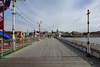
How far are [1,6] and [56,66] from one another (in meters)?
13.3

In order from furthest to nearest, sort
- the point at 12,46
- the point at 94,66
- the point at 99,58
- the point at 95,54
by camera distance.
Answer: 1. the point at 12,46
2. the point at 95,54
3. the point at 99,58
4. the point at 94,66

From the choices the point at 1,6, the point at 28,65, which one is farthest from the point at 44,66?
the point at 1,6

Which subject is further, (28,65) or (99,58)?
(99,58)

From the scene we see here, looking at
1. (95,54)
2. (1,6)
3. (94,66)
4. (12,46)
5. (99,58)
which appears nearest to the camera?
(94,66)

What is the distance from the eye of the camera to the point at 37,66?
15.3ft

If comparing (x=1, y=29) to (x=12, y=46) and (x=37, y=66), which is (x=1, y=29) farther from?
(x=37, y=66)

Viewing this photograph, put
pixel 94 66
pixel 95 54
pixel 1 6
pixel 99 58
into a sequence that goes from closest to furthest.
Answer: pixel 94 66 < pixel 99 58 < pixel 95 54 < pixel 1 6

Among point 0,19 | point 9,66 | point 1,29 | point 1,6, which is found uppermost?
point 1,6

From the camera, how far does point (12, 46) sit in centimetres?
875

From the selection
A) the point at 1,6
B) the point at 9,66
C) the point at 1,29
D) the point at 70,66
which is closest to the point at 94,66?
the point at 70,66

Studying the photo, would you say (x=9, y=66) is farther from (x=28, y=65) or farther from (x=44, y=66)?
(x=44, y=66)

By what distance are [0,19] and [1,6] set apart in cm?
223

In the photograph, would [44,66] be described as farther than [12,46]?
No

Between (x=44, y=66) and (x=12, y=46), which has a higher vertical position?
(x=12, y=46)
